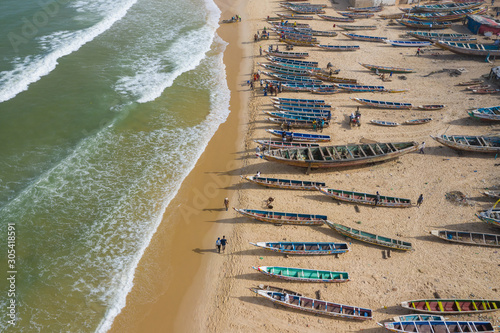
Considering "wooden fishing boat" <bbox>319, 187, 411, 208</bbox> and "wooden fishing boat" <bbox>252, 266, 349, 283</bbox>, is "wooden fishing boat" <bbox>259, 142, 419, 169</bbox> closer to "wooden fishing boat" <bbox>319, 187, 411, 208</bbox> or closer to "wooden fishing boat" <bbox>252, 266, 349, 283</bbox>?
"wooden fishing boat" <bbox>319, 187, 411, 208</bbox>

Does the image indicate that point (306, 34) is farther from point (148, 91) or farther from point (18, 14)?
point (18, 14)

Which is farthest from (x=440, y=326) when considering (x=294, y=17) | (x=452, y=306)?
(x=294, y=17)

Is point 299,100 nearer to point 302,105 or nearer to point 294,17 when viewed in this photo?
point 302,105

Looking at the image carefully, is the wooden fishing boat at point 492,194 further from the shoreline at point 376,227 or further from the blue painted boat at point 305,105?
the blue painted boat at point 305,105

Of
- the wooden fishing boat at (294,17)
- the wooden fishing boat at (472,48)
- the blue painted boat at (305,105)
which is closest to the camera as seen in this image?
the blue painted boat at (305,105)

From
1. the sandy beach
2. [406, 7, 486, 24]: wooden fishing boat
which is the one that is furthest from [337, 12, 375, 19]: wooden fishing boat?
the sandy beach

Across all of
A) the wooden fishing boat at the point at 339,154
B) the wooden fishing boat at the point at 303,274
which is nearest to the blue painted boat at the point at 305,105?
the wooden fishing boat at the point at 339,154

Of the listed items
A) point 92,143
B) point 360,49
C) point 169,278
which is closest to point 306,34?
point 360,49
